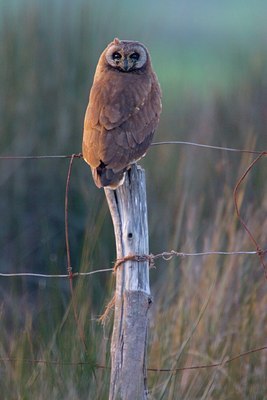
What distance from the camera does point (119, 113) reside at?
3994mm

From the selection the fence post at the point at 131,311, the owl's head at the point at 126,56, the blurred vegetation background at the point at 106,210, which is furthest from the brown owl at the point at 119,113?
the blurred vegetation background at the point at 106,210

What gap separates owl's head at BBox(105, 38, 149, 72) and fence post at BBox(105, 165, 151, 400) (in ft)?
3.71

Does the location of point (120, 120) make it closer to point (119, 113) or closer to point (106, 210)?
point (119, 113)

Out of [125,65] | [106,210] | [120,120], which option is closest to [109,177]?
[120,120]

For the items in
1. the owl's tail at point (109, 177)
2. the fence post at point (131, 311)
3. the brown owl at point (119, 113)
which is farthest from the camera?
the brown owl at point (119, 113)

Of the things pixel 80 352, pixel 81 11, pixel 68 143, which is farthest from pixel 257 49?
pixel 80 352

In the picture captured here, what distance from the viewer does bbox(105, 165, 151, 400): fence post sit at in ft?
11.0

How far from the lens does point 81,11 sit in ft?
26.0

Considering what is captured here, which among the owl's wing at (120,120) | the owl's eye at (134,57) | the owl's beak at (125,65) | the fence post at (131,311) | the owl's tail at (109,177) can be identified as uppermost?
the owl's eye at (134,57)

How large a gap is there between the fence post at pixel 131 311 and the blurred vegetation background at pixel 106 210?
1.52ft

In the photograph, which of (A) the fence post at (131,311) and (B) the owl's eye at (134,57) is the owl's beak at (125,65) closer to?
(B) the owl's eye at (134,57)

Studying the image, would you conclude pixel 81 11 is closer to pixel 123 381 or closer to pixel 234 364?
pixel 234 364

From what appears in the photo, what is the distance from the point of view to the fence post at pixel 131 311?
334cm

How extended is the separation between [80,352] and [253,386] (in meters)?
0.88
